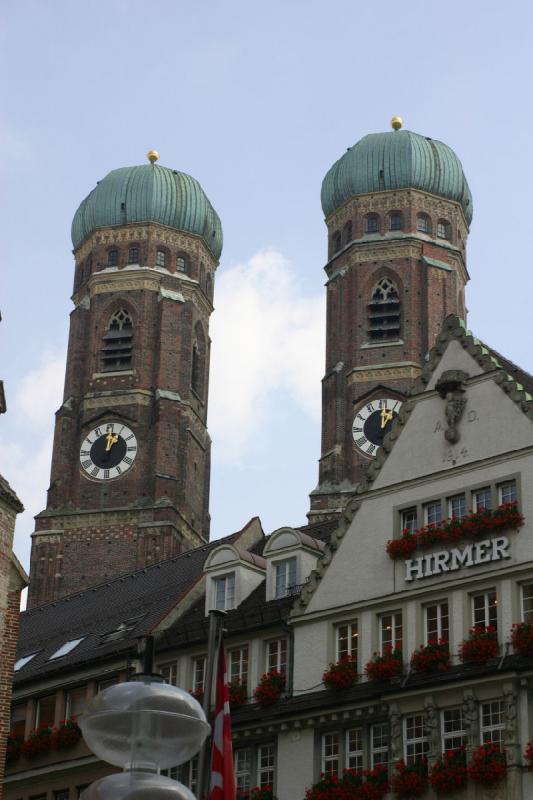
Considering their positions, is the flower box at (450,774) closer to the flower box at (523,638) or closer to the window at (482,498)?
the flower box at (523,638)

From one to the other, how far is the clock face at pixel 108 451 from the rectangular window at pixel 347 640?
49.2m

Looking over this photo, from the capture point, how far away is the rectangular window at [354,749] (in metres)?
34.9

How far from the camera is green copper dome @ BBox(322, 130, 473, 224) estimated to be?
92.8 metres

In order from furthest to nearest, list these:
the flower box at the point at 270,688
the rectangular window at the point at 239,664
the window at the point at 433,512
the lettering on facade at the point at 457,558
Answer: the rectangular window at the point at 239,664 < the flower box at the point at 270,688 < the window at the point at 433,512 < the lettering on facade at the point at 457,558

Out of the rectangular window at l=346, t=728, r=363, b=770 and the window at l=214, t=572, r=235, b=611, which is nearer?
the rectangular window at l=346, t=728, r=363, b=770

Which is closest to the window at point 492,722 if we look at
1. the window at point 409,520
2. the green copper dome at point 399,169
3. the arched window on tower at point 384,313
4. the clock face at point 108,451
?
the window at point 409,520

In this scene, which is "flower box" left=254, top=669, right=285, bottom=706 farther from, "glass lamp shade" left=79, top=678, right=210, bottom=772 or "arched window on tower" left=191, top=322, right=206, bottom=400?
"arched window on tower" left=191, top=322, right=206, bottom=400

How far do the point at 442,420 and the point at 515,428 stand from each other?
6.99 feet

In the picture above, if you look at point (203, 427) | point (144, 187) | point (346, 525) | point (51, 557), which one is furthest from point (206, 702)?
point (144, 187)

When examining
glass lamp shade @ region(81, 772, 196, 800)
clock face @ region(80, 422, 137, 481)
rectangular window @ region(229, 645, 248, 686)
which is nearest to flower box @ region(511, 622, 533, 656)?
Answer: rectangular window @ region(229, 645, 248, 686)

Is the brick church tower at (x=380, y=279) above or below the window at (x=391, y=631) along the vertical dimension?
above

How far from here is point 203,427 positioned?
297 ft

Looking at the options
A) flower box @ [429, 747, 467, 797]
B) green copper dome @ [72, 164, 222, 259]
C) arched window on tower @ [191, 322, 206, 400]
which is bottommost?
flower box @ [429, 747, 467, 797]

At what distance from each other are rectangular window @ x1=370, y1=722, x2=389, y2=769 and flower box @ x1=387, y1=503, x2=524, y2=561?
3.74 m
